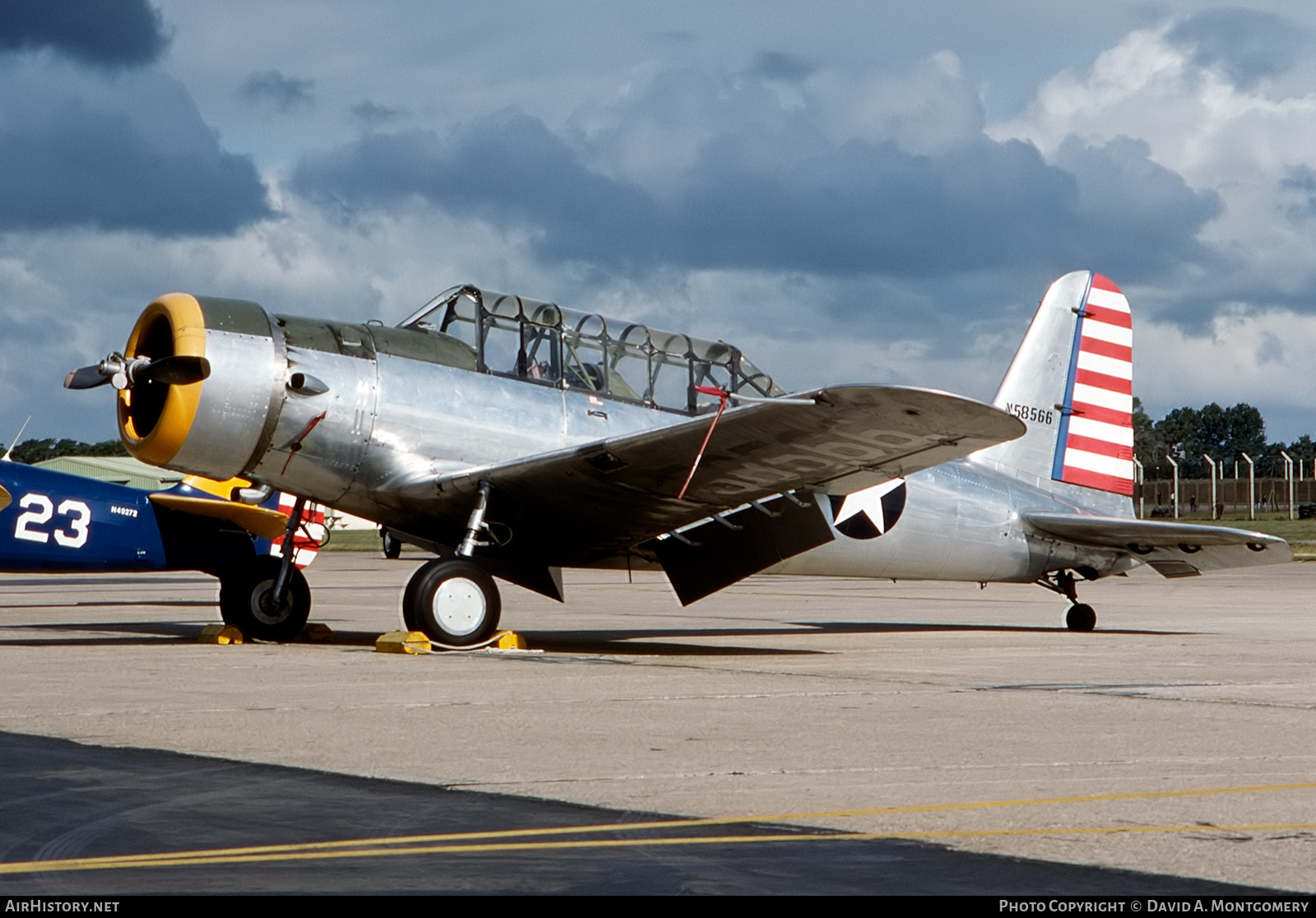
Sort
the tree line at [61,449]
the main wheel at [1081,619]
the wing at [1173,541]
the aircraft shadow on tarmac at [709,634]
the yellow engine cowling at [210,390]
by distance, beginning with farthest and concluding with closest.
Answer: the tree line at [61,449] → the main wheel at [1081,619] → the wing at [1173,541] → the aircraft shadow on tarmac at [709,634] → the yellow engine cowling at [210,390]

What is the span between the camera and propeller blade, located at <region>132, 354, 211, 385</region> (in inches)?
409

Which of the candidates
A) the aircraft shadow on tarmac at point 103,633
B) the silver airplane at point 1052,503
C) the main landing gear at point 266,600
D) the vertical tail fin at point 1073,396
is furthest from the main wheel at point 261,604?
the vertical tail fin at point 1073,396

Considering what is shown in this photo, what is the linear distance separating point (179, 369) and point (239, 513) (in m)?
4.80

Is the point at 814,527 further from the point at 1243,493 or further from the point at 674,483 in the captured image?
the point at 1243,493

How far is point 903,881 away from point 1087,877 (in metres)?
0.43

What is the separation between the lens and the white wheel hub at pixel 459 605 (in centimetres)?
1070

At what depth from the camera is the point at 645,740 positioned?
6.10 meters

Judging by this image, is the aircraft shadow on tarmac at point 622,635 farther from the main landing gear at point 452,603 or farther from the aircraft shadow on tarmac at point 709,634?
the main landing gear at point 452,603

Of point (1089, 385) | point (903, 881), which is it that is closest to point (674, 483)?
point (1089, 385)

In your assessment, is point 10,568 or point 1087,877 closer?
point 1087,877

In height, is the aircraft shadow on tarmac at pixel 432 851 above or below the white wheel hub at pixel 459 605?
below

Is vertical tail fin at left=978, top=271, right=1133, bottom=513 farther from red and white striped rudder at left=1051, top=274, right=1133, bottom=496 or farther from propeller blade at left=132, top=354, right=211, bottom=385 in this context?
propeller blade at left=132, top=354, right=211, bottom=385

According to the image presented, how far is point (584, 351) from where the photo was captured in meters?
12.0

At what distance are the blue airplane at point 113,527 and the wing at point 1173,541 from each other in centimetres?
713
